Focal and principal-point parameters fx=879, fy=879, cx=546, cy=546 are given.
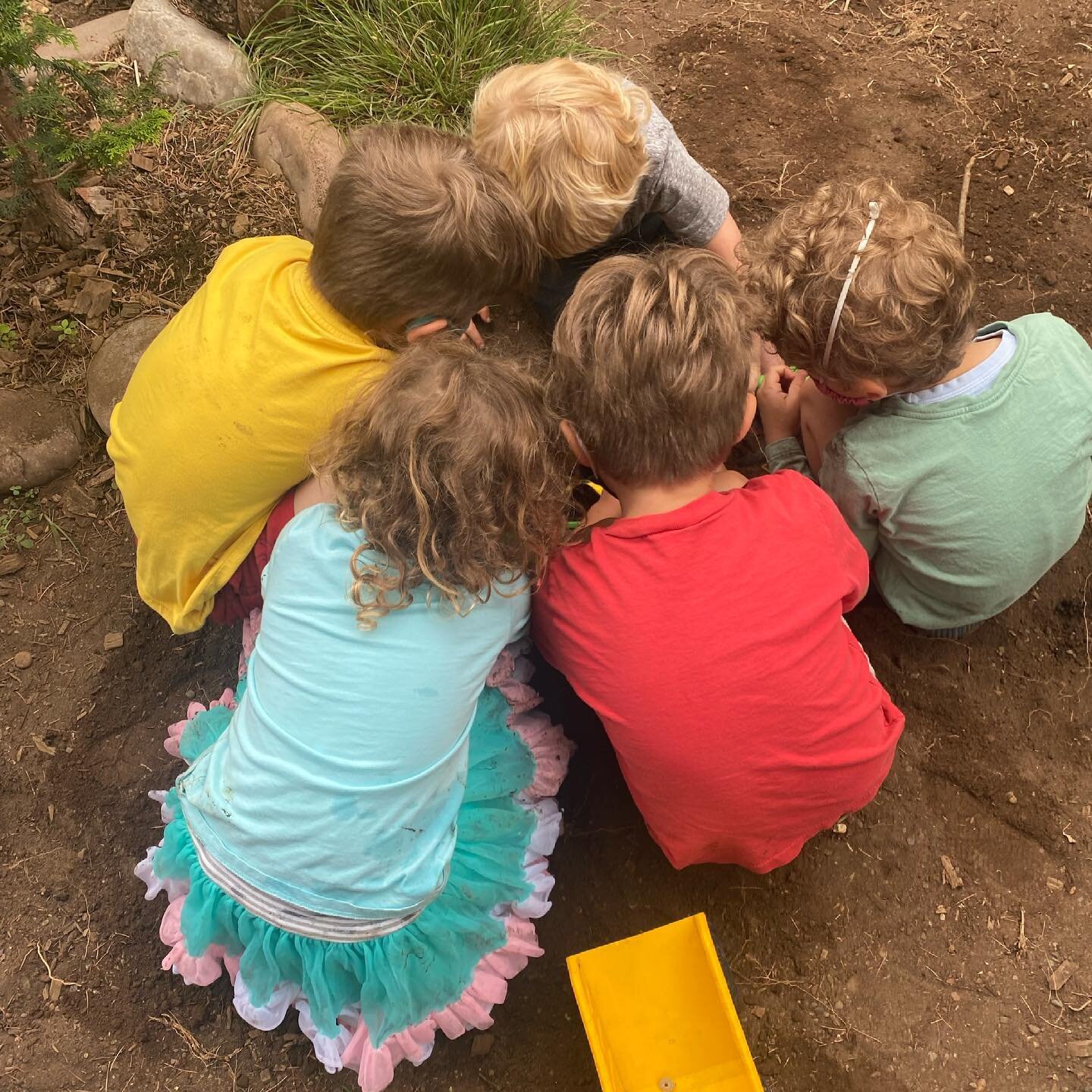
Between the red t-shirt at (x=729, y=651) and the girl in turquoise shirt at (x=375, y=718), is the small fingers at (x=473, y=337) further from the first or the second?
the red t-shirt at (x=729, y=651)

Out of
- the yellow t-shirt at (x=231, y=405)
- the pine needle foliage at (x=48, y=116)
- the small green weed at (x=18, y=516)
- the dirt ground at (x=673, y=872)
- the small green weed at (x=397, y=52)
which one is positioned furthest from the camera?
the small green weed at (x=397, y=52)

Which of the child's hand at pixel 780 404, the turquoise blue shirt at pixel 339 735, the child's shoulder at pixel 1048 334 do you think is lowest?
the turquoise blue shirt at pixel 339 735

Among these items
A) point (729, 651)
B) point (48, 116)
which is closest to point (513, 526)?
point (729, 651)

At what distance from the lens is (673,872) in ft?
6.11

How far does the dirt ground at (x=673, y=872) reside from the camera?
1726 mm

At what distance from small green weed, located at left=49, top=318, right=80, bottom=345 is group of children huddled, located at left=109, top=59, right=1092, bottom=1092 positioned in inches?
28.5

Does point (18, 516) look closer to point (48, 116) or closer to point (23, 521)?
point (23, 521)

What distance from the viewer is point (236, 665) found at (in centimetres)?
209

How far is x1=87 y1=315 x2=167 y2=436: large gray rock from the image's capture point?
2.24 meters

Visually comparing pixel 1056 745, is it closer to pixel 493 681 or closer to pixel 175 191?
pixel 493 681

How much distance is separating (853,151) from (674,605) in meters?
2.02

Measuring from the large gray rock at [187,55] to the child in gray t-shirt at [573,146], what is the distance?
1298 millimetres

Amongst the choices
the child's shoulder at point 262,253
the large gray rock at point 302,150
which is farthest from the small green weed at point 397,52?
the child's shoulder at point 262,253

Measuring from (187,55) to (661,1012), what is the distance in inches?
117
